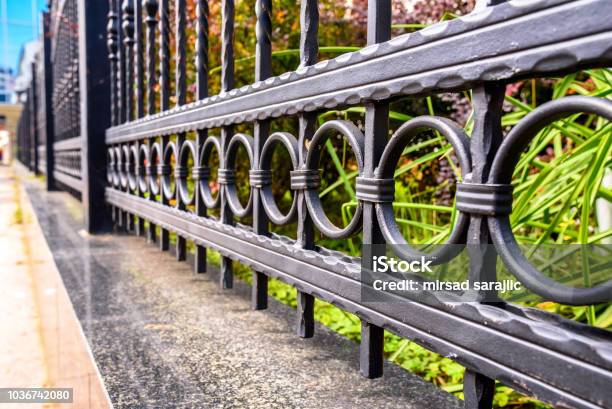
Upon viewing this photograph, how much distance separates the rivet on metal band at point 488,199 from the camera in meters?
0.59

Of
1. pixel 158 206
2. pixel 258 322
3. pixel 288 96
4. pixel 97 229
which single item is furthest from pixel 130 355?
pixel 97 229

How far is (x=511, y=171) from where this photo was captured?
59cm

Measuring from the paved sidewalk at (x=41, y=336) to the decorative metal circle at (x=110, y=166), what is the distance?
44 centimetres

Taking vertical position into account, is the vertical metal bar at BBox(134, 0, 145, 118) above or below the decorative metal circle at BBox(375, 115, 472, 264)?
above

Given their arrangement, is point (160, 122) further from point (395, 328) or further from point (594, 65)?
point (594, 65)

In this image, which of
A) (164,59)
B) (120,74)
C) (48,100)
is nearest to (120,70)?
(120,74)

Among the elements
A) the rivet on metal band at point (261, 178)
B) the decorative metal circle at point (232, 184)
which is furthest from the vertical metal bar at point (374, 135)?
the decorative metal circle at point (232, 184)

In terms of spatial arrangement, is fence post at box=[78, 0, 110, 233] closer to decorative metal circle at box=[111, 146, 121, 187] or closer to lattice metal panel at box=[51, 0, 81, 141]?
decorative metal circle at box=[111, 146, 121, 187]

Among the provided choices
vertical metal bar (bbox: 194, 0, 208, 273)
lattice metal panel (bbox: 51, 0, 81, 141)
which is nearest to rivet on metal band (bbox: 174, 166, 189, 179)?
vertical metal bar (bbox: 194, 0, 208, 273)

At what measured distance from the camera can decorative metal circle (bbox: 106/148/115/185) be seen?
256 centimetres

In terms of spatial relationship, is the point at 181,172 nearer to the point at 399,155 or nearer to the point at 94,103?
the point at 399,155

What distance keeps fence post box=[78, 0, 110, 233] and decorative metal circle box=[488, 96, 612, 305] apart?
233 cm

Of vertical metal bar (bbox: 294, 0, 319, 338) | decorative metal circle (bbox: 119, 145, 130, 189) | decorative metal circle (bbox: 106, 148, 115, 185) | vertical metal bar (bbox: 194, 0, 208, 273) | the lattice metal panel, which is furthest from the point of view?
the lattice metal panel

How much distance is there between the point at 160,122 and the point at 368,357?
1215 millimetres
